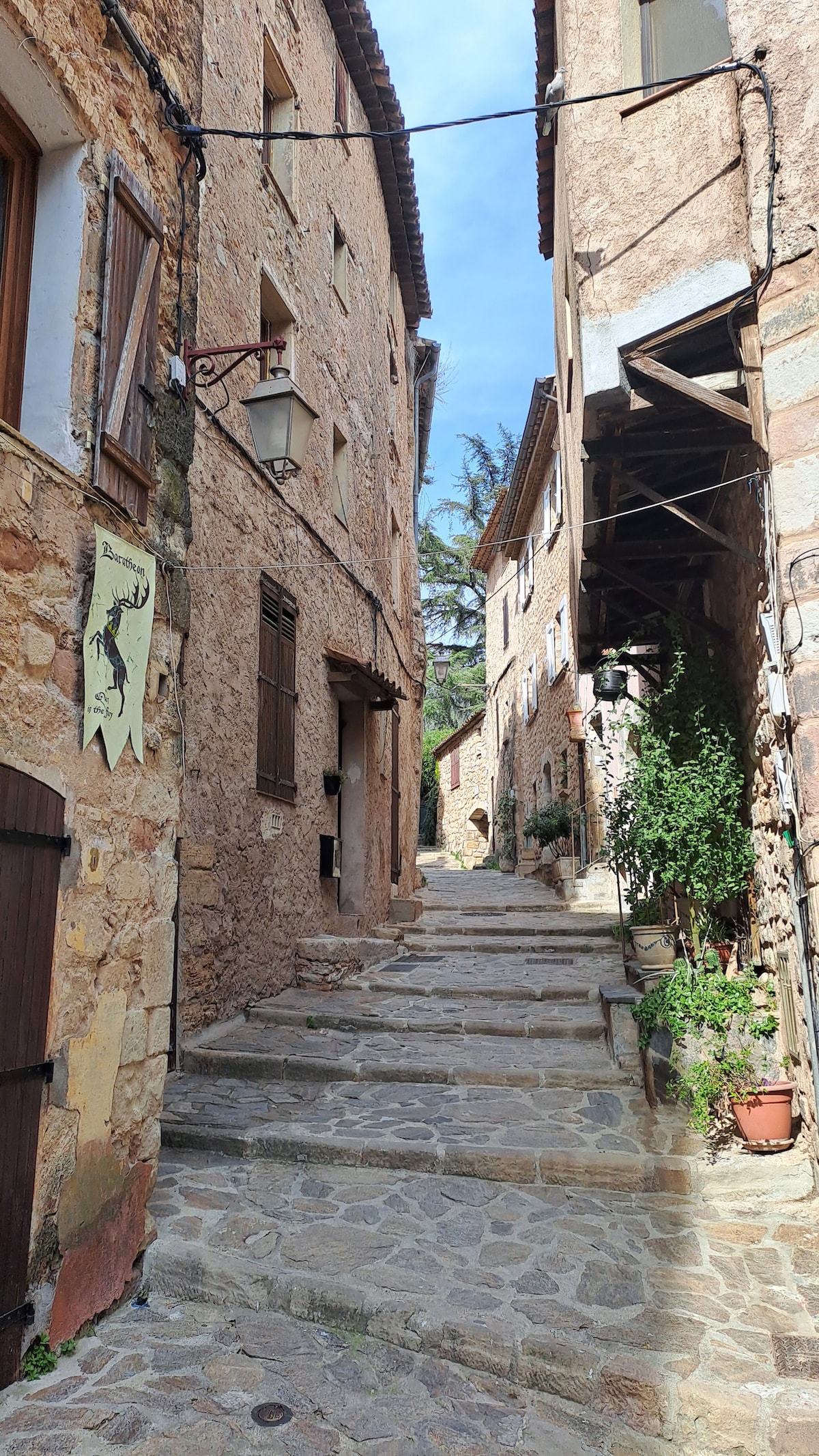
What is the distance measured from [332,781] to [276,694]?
166cm

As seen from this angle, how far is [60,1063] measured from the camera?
3.30m

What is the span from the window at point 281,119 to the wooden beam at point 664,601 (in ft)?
17.6

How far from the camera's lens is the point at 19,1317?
9.93ft

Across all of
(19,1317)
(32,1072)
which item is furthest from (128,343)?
(19,1317)

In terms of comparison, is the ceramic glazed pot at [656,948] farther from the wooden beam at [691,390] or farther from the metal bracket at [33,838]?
the metal bracket at [33,838]

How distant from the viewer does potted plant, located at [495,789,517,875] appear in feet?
70.3

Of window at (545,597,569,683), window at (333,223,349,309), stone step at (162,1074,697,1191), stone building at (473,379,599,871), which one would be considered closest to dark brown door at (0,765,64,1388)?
stone step at (162,1074,697,1191)

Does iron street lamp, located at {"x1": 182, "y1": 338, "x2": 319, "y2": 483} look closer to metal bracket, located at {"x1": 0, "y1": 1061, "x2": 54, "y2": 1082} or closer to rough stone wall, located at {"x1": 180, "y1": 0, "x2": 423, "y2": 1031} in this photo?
rough stone wall, located at {"x1": 180, "y1": 0, "x2": 423, "y2": 1031}

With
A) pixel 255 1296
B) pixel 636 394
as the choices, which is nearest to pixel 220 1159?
pixel 255 1296

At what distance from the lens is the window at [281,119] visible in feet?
29.6

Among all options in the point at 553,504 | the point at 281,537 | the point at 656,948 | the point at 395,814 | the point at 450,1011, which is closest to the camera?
the point at 656,948

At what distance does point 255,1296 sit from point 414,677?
41.2ft

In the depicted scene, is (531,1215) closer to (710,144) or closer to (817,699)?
(817,699)

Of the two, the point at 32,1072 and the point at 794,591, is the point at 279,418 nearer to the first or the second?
the point at 794,591
